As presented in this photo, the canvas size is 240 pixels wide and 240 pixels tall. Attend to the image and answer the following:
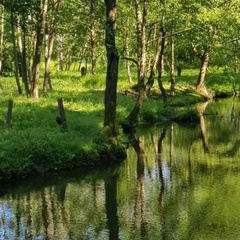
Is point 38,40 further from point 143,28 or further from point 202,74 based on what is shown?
point 202,74

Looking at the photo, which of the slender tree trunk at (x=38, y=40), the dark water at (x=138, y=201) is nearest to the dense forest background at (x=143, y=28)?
the slender tree trunk at (x=38, y=40)

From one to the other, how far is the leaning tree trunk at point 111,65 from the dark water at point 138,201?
230 centimetres

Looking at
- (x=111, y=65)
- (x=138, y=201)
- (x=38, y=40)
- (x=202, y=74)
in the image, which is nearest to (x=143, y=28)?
(x=38, y=40)

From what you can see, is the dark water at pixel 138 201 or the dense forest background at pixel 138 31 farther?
the dense forest background at pixel 138 31

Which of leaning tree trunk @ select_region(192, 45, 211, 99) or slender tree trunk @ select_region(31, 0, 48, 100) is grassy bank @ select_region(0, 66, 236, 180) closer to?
slender tree trunk @ select_region(31, 0, 48, 100)

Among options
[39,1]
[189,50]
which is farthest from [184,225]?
[189,50]

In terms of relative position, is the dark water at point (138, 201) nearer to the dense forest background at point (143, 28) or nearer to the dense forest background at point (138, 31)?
the dense forest background at point (138, 31)

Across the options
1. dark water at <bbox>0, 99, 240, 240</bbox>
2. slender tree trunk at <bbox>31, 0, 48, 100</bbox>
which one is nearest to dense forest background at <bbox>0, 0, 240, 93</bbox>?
slender tree trunk at <bbox>31, 0, 48, 100</bbox>

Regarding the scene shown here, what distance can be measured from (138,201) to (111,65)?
8.48 m

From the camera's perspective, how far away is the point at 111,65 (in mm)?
23531

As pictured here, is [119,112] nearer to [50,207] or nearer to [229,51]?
[229,51]

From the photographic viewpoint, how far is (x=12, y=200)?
17.3 meters

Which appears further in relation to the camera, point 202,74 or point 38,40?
point 202,74

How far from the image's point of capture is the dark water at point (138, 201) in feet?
46.8
